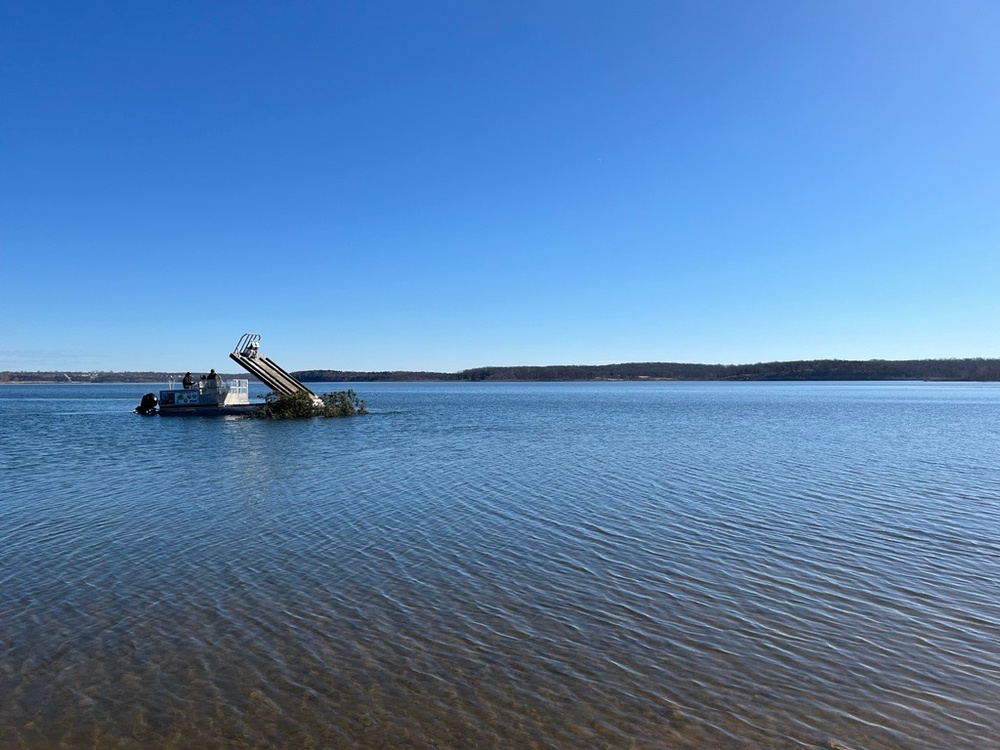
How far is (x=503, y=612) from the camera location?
7.57 metres

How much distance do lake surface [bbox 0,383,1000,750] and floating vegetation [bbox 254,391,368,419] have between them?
978 inches

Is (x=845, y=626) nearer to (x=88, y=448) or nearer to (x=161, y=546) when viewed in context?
(x=161, y=546)

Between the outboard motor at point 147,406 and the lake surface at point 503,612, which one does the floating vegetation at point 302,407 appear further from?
the lake surface at point 503,612

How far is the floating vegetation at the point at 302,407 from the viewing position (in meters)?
41.9

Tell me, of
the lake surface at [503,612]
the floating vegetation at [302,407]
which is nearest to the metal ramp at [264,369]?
the floating vegetation at [302,407]

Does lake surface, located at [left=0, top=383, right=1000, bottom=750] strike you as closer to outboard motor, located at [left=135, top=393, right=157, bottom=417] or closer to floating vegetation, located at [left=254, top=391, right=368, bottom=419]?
floating vegetation, located at [left=254, top=391, right=368, bottom=419]

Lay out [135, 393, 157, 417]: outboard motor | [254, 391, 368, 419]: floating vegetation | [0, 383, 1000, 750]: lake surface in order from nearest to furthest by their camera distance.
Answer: [0, 383, 1000, 750]: lake surface < [254, 391, 368, 419]: floating vegetation < [135, 393, 157, 417]: outboard motor

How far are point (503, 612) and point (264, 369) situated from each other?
3979cm

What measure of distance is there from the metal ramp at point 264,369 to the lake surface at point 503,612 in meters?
26.5

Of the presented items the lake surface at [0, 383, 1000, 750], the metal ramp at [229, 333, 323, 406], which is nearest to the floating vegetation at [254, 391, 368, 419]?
the metal ramp at [229, 333, 323, 406]

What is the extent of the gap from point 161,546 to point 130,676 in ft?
15.9

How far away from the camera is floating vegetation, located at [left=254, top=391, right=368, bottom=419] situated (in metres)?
41.9

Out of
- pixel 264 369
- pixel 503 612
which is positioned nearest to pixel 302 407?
pixel 264 369

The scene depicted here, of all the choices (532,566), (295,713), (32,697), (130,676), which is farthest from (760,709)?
(32,697)
